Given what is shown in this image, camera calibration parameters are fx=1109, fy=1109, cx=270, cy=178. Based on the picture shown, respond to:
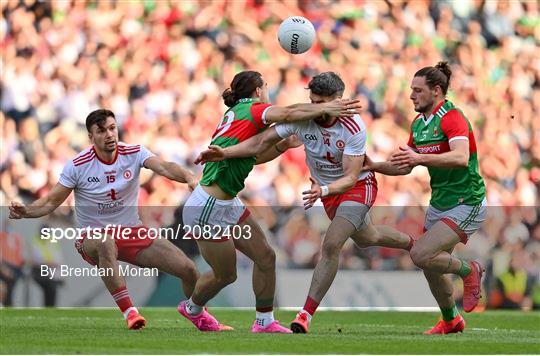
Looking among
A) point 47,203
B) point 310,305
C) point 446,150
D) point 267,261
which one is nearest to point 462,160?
point 446,150

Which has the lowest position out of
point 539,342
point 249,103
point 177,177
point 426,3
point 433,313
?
point 433,313

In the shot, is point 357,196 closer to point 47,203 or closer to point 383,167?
point 383,167

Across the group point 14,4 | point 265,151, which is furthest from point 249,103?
point 14,4

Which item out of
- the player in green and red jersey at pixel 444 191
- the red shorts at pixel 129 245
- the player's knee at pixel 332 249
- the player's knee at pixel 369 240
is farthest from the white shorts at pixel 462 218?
the red shorts at pixel 129 245

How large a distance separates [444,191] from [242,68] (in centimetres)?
772

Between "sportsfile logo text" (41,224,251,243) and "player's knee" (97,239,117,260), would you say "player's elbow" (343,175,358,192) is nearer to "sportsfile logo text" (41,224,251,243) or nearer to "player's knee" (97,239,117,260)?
"sportsfile logo text" (41,224,251,243)

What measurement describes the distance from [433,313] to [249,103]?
5.64 meters

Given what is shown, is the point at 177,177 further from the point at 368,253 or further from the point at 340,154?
the point at 368,253

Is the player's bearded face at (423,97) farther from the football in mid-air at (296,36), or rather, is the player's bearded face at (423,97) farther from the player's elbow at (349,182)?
the football in mid-air at (296,36)

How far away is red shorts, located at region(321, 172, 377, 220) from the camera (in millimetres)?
8961

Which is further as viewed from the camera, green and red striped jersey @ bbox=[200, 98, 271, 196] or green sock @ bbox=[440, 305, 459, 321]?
green sock @ bbox=[440, 305, 459, 321]

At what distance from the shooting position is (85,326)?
10062 millimetres

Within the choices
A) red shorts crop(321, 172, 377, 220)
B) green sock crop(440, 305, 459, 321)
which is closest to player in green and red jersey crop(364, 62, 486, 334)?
green sock crop(440, 305, 459, 321)

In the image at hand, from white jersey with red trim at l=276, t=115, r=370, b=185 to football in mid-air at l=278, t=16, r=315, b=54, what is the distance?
1.45m
